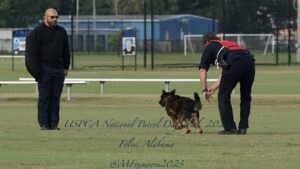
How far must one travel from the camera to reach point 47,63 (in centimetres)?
1706

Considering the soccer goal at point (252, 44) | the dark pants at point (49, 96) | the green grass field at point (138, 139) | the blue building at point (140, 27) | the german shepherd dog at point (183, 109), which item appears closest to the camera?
the green grass field at point (138, 139)

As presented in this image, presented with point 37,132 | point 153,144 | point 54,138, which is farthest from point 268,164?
point 37,132

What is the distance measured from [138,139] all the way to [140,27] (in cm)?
6618

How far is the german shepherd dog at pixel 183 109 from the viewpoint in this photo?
51.4ft

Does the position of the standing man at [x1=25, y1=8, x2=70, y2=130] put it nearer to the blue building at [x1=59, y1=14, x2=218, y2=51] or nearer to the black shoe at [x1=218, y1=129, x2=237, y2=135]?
the black shoe at [x1=218, y1=129, x2=237, y2=135]

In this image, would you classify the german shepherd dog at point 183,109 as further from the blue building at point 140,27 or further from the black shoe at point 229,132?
the blue building at point 140,27

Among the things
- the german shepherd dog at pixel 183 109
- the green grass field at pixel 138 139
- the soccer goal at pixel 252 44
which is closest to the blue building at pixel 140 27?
the soccer goal at pixel 252 44

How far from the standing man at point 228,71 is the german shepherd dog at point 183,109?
0.96 feet

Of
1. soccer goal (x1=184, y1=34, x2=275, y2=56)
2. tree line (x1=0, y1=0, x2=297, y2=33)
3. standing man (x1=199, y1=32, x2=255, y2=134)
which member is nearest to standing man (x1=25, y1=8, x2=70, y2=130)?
standing man (x1=199, y1=32, x2=255, y2=134)

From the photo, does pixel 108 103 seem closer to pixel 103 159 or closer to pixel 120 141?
pixel 120 141

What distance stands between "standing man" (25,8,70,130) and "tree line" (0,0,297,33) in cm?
3272

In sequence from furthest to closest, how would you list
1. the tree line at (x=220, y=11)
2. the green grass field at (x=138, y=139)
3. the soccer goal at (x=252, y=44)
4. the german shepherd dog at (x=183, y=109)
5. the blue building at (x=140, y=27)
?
the blue building at (x=140, y=27) → the soccer goal at (x=252, y=44) → the tree line at (x=220, y=11) → the german shepherd dog at (x=183, y=109) → the green grass field at (x=138, y=139)

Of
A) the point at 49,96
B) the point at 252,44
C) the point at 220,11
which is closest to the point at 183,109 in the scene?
the point at 49,96

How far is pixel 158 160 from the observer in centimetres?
1203
